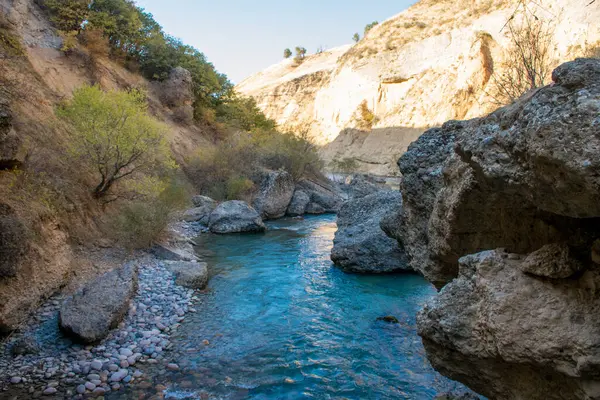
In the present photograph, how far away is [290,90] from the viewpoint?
69000mm

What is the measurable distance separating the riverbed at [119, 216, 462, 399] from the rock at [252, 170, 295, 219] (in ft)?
27.4

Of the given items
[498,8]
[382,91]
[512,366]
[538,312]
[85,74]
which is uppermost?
[498,8]

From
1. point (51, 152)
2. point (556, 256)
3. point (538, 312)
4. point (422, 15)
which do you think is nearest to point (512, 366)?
point (538, 312)

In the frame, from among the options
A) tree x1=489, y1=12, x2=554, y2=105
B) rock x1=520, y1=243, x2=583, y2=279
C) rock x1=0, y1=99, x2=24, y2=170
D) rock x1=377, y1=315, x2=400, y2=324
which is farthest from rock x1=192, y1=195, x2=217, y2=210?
rock x1=520, y1=243, x2=583, y2=279

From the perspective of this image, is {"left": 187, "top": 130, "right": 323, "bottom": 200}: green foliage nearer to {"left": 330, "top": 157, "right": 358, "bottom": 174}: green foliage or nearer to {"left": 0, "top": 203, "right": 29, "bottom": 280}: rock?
{"left": 0, "top": 203, "right": 29, "bottom": 280}: rock

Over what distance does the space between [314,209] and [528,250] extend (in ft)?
62.3

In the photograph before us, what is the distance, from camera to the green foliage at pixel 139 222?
32.2 feet

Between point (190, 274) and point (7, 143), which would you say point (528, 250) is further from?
point (7, 143)

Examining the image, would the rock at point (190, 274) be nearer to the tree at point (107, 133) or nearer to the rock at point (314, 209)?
the tree at point (107, 133)

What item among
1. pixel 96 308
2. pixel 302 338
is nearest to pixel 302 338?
pixel 302 338

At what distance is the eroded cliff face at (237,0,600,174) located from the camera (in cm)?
3928

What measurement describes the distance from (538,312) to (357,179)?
23477mm

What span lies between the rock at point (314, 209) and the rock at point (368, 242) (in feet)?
33.6

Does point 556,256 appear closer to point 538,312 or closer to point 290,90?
point 538,312
